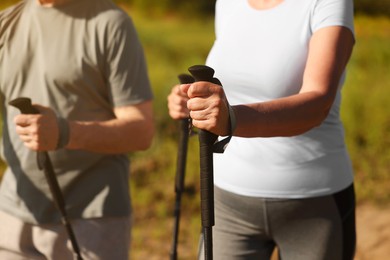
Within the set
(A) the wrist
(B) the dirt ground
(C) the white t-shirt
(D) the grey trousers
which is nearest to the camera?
(C) the white t-shirt

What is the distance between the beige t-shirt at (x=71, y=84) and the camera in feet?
10.9

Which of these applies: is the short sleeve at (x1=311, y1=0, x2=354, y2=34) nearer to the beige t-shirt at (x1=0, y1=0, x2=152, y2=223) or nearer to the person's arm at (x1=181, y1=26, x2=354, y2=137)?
the person's arm at (x1=181, y1=26, x2=354, y2=137)

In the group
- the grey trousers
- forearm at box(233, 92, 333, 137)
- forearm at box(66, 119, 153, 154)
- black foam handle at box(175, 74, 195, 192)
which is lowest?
the grey trousers

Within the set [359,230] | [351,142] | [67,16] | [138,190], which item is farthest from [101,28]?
[351,142]

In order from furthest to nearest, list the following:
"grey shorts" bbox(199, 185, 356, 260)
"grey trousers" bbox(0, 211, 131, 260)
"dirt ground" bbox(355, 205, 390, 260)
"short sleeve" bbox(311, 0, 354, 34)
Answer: "dirt ground" bbox(355, 205, 390, 260)
"grey trousers" bbox(0, 211, 131, 260)
"grey shorts" bbox(199, 185, 356, 260)
"short sleeve" bbox(311, 0, 354, 34)

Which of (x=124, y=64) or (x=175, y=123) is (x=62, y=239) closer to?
(x=124, y=64)

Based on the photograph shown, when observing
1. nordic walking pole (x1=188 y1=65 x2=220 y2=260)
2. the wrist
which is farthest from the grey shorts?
the wrist

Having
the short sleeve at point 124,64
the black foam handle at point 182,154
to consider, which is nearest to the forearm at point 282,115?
the short sleeve at point 124,64

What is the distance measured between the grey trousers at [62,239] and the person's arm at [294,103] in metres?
0.98

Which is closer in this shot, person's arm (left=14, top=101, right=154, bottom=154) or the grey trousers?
person's arm (left=14, top=101, right=154, bottom=154)

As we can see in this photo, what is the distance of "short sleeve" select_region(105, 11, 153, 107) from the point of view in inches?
130

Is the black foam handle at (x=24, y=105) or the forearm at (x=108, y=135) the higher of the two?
the black foam handle at (x=24, y=105)

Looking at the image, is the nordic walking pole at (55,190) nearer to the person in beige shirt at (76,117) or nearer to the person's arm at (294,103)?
the person in beige shirt at (76,117)

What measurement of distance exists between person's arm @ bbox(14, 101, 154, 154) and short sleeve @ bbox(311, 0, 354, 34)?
0.82 m
